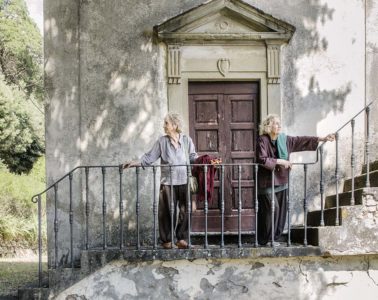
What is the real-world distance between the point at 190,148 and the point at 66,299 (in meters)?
2.34

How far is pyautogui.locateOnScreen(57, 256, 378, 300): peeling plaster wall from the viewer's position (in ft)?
22.0

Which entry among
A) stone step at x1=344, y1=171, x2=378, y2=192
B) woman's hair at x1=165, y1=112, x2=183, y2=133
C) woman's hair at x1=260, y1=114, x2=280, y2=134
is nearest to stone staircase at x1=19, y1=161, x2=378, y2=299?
stone step at x1=344, y1=171, x2=378, y2=192

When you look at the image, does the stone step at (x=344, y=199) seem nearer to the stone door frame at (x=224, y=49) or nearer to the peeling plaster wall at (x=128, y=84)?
the peeling plaster wall at (x=128, y=84)

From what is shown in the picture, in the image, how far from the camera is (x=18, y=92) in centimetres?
2236

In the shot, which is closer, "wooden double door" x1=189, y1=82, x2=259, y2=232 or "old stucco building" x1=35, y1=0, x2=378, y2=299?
"old stucco building" x1=35, y1=0, x2=378, y2=299

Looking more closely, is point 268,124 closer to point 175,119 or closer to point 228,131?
point 175,119

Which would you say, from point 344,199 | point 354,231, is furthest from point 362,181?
point 354,231

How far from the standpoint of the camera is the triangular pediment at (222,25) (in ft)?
27.3

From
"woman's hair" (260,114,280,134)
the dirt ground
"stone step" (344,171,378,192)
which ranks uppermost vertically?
"woman's hair" (260,114,280,134)

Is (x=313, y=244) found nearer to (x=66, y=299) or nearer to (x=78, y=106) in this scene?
(x=66, y=299)

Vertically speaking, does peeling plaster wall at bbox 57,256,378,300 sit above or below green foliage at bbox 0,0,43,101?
below

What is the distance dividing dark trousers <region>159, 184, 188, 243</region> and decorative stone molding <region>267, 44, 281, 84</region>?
8.13ft

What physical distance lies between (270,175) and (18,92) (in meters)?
17.4

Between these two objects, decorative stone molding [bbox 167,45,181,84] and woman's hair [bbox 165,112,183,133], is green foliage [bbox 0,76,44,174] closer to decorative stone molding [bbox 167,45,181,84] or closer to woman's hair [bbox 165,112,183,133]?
decorative stone molding [bbox 167,45,181,84]
